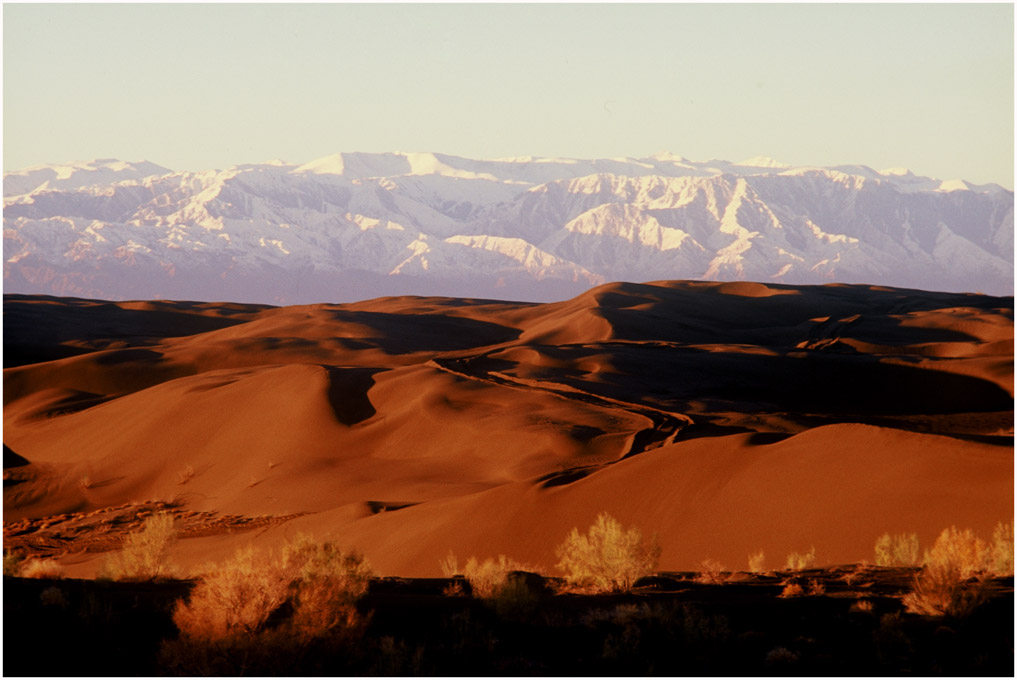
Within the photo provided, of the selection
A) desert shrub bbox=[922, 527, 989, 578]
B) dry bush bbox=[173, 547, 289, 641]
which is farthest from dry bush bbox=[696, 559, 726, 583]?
dry bush bbox=[173, 547, 289, 641]

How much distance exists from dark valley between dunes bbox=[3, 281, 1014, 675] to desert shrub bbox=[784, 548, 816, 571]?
0.09m

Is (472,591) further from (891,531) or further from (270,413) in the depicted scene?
(270,413)

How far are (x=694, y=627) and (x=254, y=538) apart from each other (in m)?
16.1

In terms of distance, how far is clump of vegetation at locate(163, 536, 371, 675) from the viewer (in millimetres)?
9656

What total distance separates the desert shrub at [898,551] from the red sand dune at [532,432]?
764 mm

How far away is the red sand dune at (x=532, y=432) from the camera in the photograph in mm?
19688

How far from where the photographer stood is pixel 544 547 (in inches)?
792

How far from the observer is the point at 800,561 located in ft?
53.3

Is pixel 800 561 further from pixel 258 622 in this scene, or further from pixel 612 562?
pixel 258 622

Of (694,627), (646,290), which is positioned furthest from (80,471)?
(646,290)

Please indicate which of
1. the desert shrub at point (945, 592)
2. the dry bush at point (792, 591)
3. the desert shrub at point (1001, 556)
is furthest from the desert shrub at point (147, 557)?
the desert shrub at point (1001, 556)

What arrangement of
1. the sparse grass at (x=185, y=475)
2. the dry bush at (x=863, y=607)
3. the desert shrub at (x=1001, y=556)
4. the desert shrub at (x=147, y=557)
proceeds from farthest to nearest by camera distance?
the sparse grass at (x=185, y=475) → the desert shrub at (x=147, y=557) → the desert shrub at (x=1001, y=556) → the dry bush at (x=863, y=607)

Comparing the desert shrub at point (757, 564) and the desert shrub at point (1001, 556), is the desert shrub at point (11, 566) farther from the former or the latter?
the desert shrub at point (1001, 556)

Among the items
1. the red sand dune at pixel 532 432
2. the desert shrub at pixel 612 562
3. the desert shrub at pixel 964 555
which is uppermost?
the desert shrub at pixel 964 555
